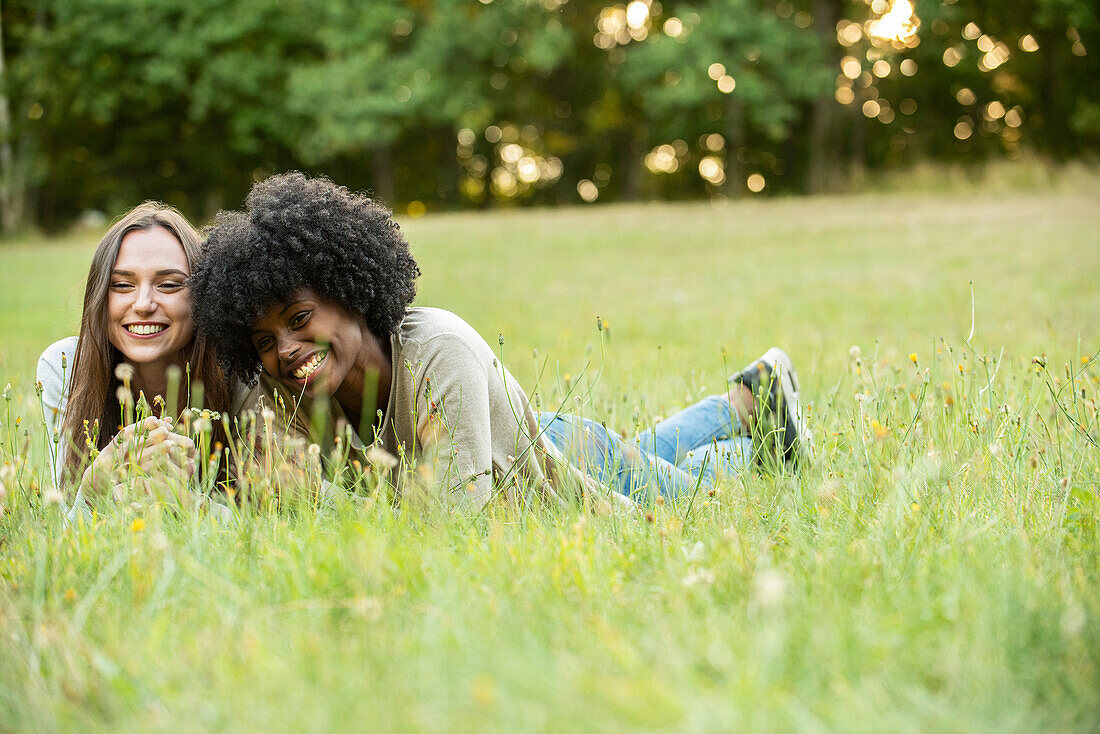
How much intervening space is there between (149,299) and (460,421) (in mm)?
1346

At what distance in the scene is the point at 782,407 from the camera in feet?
12.6

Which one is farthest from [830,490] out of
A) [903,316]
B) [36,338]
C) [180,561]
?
[36,338]

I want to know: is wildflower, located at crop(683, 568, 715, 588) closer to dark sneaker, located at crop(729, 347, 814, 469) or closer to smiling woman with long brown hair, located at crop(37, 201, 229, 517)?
dark sneaker, located at crop(729, 347, 814, 469)

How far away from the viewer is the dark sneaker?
3.15m

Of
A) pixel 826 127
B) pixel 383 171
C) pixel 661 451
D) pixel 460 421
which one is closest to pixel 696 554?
pixel 460 421

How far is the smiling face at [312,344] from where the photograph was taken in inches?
123

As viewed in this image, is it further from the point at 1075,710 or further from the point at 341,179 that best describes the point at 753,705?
the point at 341,179

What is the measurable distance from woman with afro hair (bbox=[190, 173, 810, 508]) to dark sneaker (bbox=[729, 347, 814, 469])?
0.02 m

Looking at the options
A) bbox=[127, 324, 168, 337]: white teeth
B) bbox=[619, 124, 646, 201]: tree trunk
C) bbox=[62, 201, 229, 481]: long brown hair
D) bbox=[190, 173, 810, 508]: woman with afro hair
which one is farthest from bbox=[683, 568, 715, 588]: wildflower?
bbox=[619, 124, 646, 201]: tree trunk

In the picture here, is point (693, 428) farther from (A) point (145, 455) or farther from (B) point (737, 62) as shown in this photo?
(B) point (737, 62)

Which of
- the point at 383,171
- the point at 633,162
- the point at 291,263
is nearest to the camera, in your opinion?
the point at 291,263

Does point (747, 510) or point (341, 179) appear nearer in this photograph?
point (747, 510)

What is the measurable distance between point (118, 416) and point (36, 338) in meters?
6.49

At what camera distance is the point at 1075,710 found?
5.08ft
